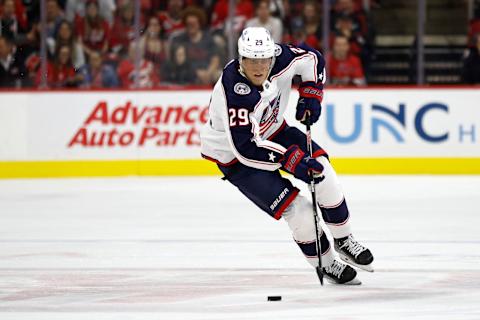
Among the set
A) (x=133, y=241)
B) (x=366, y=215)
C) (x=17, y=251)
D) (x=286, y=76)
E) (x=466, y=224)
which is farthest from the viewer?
(x=366, y=215)

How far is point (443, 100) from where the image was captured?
36.5ft

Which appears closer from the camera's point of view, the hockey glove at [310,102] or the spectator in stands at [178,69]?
the hockey glove at [310,102]

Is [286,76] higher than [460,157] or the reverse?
higher

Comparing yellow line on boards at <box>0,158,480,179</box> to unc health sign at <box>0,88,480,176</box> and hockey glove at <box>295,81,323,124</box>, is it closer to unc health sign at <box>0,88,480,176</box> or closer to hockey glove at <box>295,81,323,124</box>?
unc health sign at <box>0,88,480,176</box>

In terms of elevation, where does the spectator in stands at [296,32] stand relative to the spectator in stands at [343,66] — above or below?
above

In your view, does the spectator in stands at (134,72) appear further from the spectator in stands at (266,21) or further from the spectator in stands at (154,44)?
Answer: the spectator in stands at (266,21)

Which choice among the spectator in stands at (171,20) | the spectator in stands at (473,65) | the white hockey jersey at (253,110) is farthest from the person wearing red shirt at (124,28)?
the white hockey jersey at (253,110)

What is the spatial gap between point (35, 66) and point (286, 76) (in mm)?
6238

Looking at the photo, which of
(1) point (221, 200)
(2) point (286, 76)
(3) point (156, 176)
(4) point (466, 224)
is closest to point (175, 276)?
(2) point (286, 76)

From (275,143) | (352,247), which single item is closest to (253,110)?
(275,143)

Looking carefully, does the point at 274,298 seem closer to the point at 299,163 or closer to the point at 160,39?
the point at 299,163

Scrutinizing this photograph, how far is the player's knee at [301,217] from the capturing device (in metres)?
5.28

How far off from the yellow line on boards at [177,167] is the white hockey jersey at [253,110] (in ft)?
17.8

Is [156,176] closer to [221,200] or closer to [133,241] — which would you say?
Result: [221,200]
